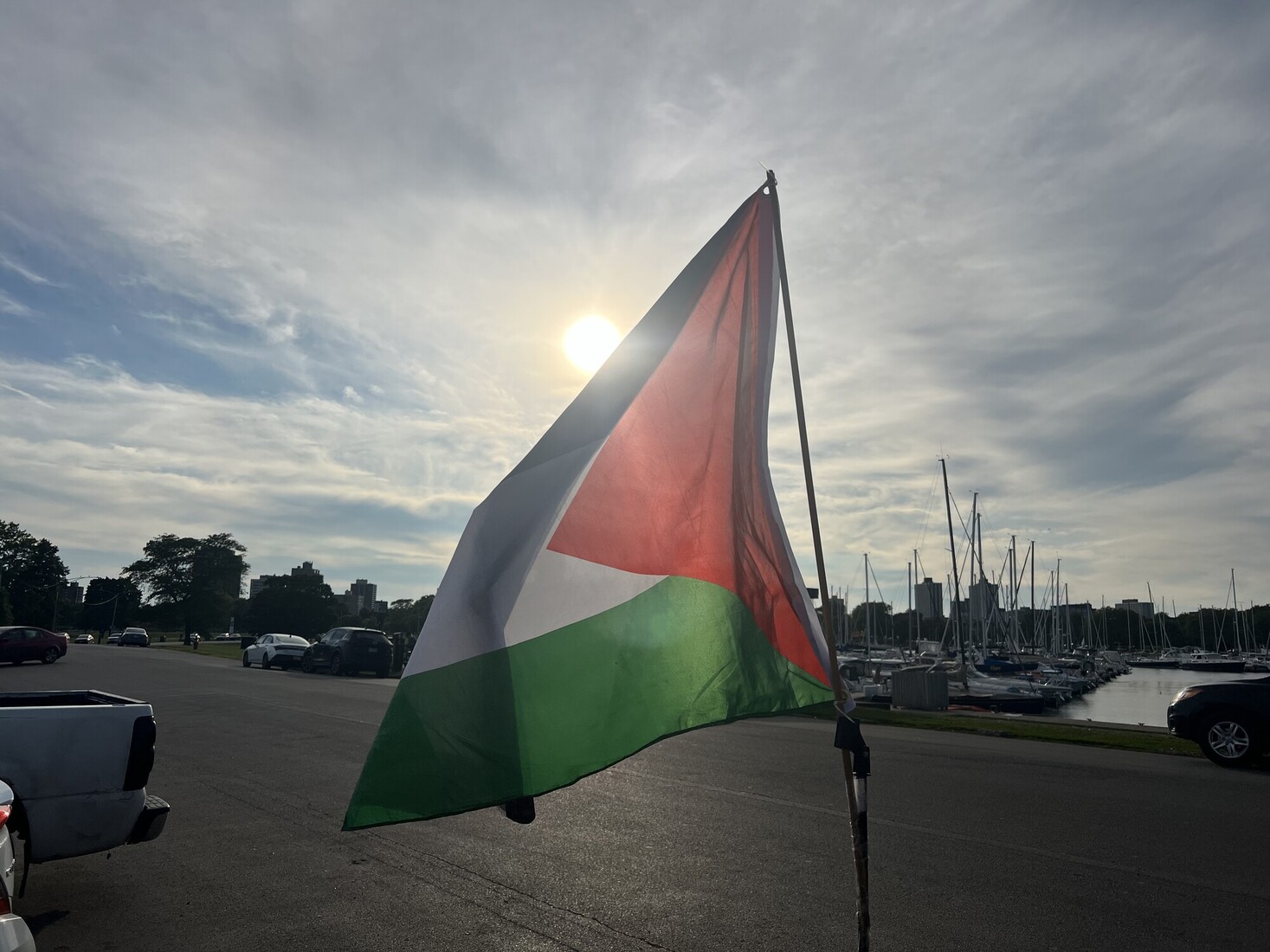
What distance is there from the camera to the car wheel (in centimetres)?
1205

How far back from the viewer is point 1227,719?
12.3m

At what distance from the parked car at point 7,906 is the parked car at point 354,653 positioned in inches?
1138

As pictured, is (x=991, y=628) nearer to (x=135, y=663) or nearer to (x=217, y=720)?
(x=135, y=663)

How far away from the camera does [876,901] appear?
6.03m

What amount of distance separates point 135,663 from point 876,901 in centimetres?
3582

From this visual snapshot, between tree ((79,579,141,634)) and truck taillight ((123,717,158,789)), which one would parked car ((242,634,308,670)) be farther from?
tree ((79,579,141,634))

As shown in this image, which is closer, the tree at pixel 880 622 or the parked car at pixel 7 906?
the parked car at pixel 7 906

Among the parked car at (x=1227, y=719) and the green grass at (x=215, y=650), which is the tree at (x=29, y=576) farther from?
the parked car at (x=1227, y=719)

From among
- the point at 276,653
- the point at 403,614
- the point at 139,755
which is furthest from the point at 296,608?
the point at 139,755

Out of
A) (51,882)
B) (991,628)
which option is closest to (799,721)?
(51,882)

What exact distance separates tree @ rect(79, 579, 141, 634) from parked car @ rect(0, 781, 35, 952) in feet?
454

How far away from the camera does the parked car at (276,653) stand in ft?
119

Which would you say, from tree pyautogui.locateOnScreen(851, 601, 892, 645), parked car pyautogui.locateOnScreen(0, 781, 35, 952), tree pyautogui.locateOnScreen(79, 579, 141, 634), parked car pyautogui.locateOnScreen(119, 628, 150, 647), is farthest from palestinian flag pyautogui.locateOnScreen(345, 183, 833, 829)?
tree pyautogui.locateOnScreen(79, 579, 141, 634)

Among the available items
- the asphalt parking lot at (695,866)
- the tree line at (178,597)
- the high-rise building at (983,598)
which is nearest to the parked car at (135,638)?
the tree line at (178,597)
